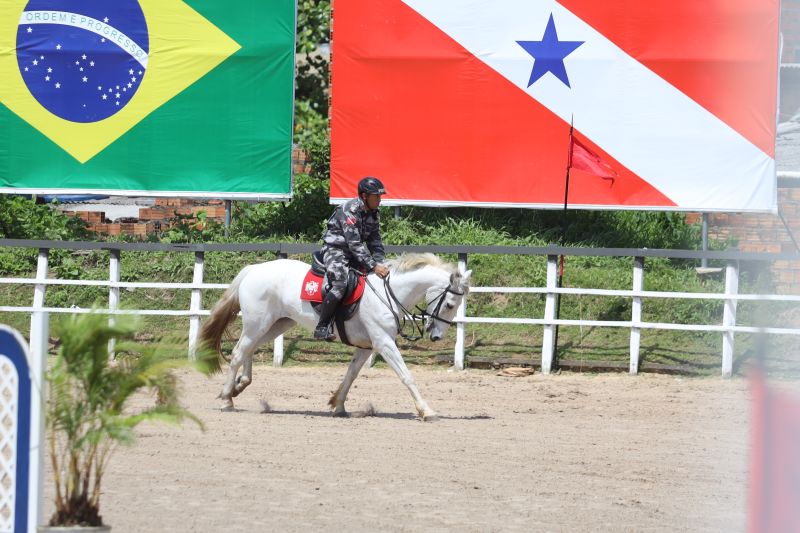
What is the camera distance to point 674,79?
623 inches

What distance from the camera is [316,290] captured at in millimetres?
11273

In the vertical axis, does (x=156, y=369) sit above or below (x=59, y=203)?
below

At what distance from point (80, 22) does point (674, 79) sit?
27.0 feet

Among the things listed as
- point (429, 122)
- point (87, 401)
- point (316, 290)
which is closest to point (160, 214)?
point (429, 122)

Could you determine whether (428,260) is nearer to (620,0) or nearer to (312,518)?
(312,518)

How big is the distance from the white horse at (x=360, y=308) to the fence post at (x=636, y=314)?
4015 mm

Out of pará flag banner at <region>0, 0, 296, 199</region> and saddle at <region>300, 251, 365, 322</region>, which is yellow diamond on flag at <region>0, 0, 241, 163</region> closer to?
pará flag banner at <region>0, 0, 296, 199</region>

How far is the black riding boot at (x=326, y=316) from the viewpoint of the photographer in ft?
36.3

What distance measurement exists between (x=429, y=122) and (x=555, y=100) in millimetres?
1710

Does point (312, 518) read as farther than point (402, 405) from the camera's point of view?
No

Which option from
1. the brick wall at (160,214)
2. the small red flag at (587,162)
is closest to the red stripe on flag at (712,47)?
the small red flag at (587,162)

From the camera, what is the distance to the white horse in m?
11.1

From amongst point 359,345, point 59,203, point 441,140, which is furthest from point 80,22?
point 359,345

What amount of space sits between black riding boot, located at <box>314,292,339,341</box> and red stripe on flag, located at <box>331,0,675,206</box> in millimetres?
5190
